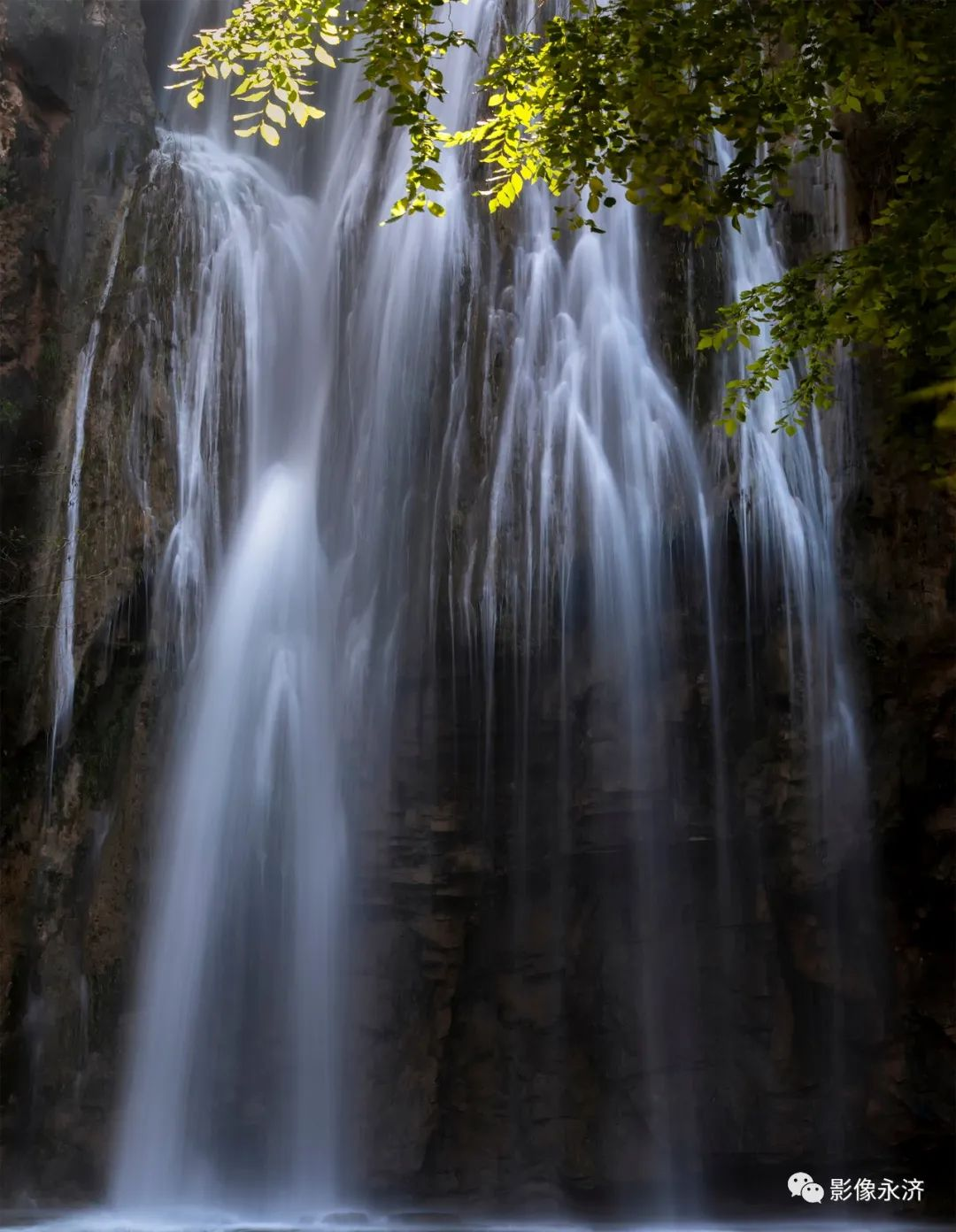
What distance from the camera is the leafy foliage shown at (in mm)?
5582

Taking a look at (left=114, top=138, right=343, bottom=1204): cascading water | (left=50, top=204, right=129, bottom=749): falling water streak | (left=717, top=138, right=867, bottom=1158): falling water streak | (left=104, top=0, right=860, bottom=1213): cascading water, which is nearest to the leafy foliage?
(left=717, top=138, right=867, bottom=1158): falling water streak

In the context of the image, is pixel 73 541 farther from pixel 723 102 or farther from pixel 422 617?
pixel 723 102

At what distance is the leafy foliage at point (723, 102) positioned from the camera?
18.3 ft

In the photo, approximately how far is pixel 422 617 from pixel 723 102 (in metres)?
4.93

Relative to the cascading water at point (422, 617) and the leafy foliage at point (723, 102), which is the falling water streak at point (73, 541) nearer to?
the cascading water at point (422, 617)

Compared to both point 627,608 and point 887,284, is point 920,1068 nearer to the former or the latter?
point 627,608

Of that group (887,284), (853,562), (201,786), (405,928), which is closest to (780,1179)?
(405,928)

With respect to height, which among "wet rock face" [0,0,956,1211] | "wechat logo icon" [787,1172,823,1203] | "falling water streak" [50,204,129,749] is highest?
"falling water streak" [50,204,129,749]

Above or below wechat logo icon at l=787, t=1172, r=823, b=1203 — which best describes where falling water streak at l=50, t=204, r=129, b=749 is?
above

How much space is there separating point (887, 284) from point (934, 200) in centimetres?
43

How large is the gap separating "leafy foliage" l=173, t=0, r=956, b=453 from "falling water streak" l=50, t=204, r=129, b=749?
5.01m

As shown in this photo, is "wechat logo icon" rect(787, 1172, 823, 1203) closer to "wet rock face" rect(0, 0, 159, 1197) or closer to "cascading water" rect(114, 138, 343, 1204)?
"cascading water" rect(114, 138, 343, 1204)

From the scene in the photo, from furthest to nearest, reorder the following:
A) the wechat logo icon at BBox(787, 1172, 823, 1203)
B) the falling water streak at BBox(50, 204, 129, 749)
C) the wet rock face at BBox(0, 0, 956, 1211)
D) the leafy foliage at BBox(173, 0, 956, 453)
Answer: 1. the falling water streak at BBox(50, 204, 129, 749)
2. the wet rock face at BBox(0, 0, 956, 1211)
3. the wechat logo icon at BBox(787, 1172, 823, 1203)
4. the leafy foliage at BBox(173, 0, 956, 453)

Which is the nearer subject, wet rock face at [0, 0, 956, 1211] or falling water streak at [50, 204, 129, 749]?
wet rock face at [0, 0, 956, 1211]
